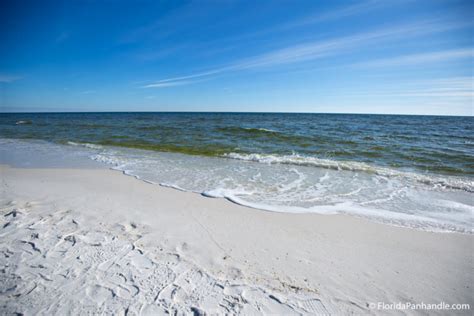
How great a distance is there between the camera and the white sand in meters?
2.16

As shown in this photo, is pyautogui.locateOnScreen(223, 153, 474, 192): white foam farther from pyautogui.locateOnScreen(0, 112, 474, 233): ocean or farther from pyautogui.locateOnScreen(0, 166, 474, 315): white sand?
pyautogui.locateOnScreen(0, 166, 474, 315): white sand

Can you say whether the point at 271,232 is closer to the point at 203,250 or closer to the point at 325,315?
the point at 203,250

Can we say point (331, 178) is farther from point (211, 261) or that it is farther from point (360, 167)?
point (211, 261)

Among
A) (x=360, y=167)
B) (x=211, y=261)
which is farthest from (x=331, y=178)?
(x=211, y=261)

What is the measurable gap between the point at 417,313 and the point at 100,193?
601 centimetres

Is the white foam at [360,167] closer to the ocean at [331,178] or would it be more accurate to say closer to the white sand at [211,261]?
the ocean at [331,178]

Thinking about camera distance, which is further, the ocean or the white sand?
the ocean

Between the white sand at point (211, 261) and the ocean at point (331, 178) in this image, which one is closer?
the white sand at point (211, 261)

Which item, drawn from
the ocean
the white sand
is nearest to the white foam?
the ocean

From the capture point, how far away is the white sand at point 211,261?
2164 millimetres

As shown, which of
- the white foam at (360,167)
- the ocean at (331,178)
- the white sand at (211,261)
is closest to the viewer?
the white sand at (211,261)

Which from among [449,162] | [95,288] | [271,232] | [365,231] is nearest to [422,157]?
[449,162]

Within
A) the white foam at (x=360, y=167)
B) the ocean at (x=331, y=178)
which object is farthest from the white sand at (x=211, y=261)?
the white foam at (x=360, y=167)

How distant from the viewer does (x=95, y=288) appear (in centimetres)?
226
